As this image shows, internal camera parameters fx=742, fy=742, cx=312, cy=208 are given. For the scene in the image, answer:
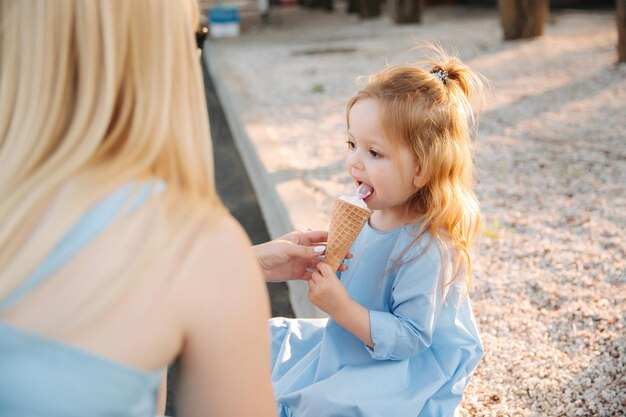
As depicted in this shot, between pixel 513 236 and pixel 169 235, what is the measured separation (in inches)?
126

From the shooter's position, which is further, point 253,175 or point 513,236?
point 253,175

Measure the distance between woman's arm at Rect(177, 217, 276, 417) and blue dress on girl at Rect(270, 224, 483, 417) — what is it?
81 cm

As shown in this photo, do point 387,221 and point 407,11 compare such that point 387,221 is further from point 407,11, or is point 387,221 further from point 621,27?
point 407,11

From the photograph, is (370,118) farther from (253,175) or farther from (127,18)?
(253,175)

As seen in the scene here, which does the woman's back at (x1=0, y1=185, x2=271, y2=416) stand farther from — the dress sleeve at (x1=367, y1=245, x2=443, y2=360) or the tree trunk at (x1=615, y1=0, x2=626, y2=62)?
the tree trunk at (x1=615, y1=0, x2=626, y2=62)

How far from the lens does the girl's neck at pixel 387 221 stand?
228cm

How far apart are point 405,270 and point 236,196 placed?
3310mm

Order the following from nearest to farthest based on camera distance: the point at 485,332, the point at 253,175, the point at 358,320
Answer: the point at 358,320
the point at 485,332
the point at 253,175

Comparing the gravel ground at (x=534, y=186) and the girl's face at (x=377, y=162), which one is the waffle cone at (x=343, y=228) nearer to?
the girl's face at (x=377, y=162)

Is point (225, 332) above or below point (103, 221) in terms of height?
below

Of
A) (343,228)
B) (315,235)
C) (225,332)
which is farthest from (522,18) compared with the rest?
Answer: (225,332)

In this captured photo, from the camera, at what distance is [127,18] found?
114 cm

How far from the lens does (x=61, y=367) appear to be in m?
1.11

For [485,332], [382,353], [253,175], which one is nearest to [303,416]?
[382,353]
